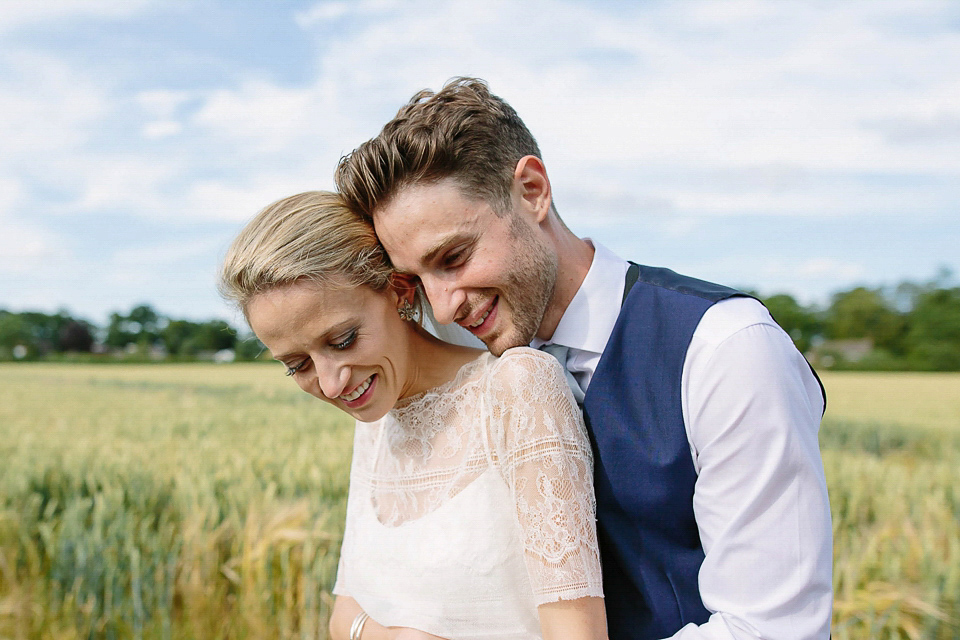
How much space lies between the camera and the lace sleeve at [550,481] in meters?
1.57

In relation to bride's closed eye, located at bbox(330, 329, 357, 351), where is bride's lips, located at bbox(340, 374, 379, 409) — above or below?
below

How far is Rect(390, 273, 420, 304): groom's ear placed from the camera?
1921mm

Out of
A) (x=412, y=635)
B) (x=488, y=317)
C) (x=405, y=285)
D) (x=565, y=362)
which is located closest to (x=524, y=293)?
(x=488, y=317)

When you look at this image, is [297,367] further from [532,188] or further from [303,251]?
[532,188]

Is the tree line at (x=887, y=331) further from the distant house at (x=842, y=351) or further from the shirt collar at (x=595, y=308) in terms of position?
the shirt collar at (x=595, y=308)

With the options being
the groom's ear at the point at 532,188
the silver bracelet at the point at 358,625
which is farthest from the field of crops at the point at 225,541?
the groom's ear at the point at 532,188

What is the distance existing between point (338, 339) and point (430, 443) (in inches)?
15.0

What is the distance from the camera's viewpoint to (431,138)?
1.81 m

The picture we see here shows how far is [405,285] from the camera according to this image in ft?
6.39

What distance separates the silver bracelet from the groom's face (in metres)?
0.84

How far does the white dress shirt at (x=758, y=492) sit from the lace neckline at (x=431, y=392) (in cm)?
64

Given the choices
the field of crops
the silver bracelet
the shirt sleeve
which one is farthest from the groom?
the field of crops

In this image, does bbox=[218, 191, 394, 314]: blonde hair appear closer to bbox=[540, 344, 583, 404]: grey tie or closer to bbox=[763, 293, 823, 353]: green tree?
bbox=[540, 344, 583, 404]: grey tie

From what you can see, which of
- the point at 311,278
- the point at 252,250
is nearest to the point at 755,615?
the point at 311,278
